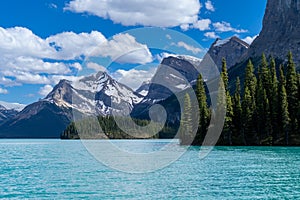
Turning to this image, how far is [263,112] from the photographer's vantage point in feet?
355

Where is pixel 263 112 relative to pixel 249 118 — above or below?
above

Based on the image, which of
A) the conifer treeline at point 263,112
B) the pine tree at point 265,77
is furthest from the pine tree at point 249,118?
the pine tree at point 265,77

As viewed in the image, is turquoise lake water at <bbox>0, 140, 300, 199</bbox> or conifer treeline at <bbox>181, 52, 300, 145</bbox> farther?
conifer treeline at <bbox>181, 52, 300, 145</bbox>

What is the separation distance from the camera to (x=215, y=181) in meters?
36.3

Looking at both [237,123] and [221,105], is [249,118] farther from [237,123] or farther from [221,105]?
[221,105]

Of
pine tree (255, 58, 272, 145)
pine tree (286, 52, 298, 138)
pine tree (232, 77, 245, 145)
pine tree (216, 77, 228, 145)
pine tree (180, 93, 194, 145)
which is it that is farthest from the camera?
pine tree (180, 93, 194, 145)

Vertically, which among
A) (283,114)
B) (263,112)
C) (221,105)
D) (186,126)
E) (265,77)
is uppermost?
(265,77)

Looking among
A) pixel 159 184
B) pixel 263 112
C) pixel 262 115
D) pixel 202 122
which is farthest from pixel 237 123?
pixel 159 184

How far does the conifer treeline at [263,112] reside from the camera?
103 meters

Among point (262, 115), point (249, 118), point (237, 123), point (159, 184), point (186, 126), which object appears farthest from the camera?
point (186, 126)

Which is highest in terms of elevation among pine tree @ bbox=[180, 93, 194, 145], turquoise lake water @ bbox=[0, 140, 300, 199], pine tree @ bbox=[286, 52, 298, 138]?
pine tree @ bbox=[286, 52, 298, 138]

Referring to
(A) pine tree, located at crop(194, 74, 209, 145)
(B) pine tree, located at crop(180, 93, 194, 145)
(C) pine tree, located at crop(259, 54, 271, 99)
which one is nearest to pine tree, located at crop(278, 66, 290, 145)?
(C) pine tree, located at crop(259, 54, 271, 99)

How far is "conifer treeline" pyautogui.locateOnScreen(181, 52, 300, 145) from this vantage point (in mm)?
103438

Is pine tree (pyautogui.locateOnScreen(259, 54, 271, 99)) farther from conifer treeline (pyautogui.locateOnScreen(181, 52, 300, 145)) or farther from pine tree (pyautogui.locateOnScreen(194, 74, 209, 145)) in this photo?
pine tree (pyautogui.locateOnScreen(194, 74, 209, 145))
